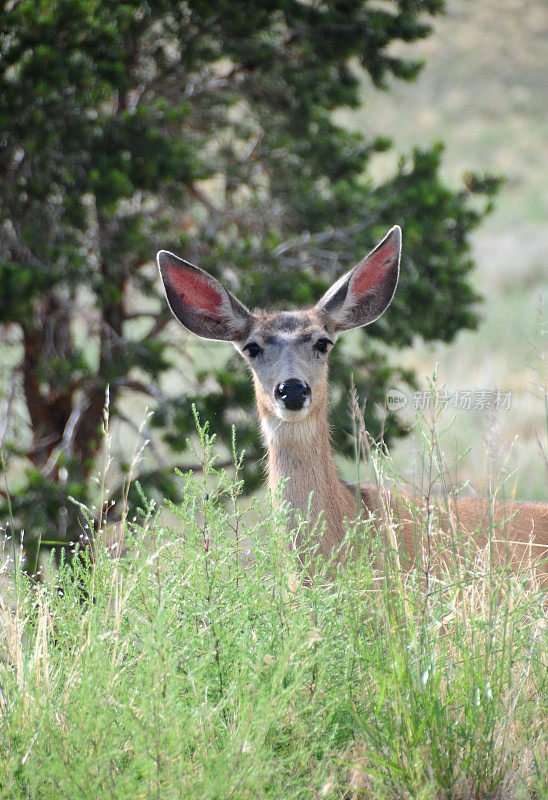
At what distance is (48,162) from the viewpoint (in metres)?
6.27

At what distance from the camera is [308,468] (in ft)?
15.5

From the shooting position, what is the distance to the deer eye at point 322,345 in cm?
513

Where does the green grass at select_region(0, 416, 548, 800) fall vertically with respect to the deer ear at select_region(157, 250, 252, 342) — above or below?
below

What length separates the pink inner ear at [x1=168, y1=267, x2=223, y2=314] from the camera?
5168mm

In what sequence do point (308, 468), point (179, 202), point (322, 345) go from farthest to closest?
point (179, 202) → point (322, 345) → point (308, 468)

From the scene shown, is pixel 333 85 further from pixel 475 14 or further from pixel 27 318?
pixel 475 14

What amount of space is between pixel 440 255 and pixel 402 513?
7.94 ft

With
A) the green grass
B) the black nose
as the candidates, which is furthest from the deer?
the green grass

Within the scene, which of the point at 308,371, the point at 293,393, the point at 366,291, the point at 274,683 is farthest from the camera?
the point at 366,291

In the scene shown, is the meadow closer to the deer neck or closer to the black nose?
the deer neck

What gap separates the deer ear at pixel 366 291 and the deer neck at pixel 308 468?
695mm

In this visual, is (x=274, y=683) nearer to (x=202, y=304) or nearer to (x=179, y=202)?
(x=202, y=304)

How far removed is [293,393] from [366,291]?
38.3 inches

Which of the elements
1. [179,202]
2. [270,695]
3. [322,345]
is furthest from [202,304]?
[270,695]
